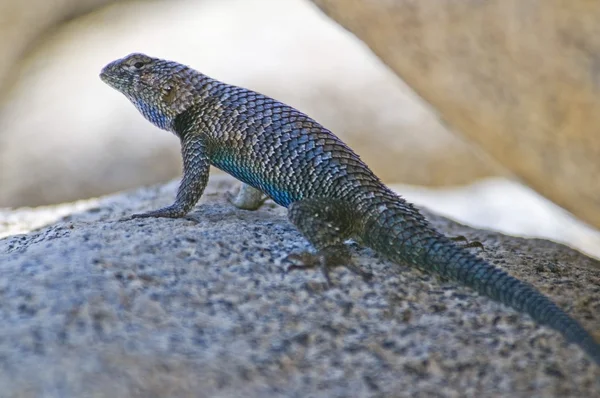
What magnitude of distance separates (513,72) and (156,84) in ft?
7.24

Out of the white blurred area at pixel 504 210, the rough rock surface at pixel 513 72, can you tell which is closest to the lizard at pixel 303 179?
the rough rock surface at pixel 513 72

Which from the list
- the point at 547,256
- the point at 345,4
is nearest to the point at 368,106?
the point at 345,4

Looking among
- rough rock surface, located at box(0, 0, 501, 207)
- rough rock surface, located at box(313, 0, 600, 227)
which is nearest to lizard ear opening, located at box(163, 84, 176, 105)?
rough rock surface, located at box(313, 0, 600, 227)

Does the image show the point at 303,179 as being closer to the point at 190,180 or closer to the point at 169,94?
the point at 190,180

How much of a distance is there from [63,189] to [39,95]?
2054 millimetres

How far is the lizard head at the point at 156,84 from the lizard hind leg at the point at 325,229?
1.30 metres

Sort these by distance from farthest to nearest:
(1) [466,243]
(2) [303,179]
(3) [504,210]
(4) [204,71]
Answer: (4) [204,71] → (3) [504,210] → (1) [466,243] → (2) [303,179]

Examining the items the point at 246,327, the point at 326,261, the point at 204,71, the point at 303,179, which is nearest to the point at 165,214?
the point at 303,179

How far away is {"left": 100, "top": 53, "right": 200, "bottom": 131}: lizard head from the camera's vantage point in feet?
14.9

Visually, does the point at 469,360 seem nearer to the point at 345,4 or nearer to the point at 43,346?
the point at 43,346

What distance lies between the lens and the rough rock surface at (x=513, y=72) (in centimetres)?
352

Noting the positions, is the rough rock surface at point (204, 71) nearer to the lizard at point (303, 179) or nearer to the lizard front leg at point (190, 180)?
the lizard at point (303, 179)

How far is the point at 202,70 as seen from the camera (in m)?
10.5

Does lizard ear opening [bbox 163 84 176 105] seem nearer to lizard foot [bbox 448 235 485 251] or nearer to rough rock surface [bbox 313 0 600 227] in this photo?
rough rock surface [bbox 313 0 600 227]
